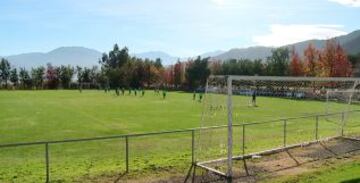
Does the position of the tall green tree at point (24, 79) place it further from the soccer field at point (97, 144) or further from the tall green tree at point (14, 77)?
the soccer field at point (97, 144)

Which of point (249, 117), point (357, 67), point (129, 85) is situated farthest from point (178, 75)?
point (249, 117)

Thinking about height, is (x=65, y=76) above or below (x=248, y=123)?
above

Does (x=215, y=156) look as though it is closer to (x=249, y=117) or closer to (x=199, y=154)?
(x=199, y=154)

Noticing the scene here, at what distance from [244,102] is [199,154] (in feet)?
26.4

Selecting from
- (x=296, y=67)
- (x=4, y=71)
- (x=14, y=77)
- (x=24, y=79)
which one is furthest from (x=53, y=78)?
(x=296, y=67)

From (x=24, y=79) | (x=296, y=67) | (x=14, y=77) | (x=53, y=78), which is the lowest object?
(x=24, y=79)

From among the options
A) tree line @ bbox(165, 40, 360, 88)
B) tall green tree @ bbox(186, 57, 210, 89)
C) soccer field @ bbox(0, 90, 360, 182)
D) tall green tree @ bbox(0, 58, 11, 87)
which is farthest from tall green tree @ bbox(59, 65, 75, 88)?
soccer field @ bbox(0, 90, 360, 182)

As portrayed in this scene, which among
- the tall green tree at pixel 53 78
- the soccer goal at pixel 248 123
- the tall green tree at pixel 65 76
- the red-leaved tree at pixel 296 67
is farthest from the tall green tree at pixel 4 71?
the soccer goal at pixel 248 123

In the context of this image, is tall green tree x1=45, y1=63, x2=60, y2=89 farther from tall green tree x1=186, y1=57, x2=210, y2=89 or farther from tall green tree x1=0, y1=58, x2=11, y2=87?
tall green tree x1=186, y1=57, x2=210, y2=89

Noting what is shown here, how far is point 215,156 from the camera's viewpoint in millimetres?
17562

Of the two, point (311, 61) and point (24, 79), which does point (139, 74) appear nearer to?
point (24, 79)

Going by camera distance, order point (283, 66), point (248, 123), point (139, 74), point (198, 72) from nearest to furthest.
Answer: point (248, 123)
point (283, 66)
point (198, 72)
point (139, 74)

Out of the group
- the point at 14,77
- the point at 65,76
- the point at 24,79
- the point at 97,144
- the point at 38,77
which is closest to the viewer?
the point at 97,144

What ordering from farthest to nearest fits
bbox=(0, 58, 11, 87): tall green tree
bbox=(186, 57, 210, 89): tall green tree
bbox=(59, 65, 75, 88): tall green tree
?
bbox=(59, 65, 75, 88): tall green tree < bbox=(0, 58, 11, 87): tall green tree < bbox=(186, 57, 210, 89): tall green tree
